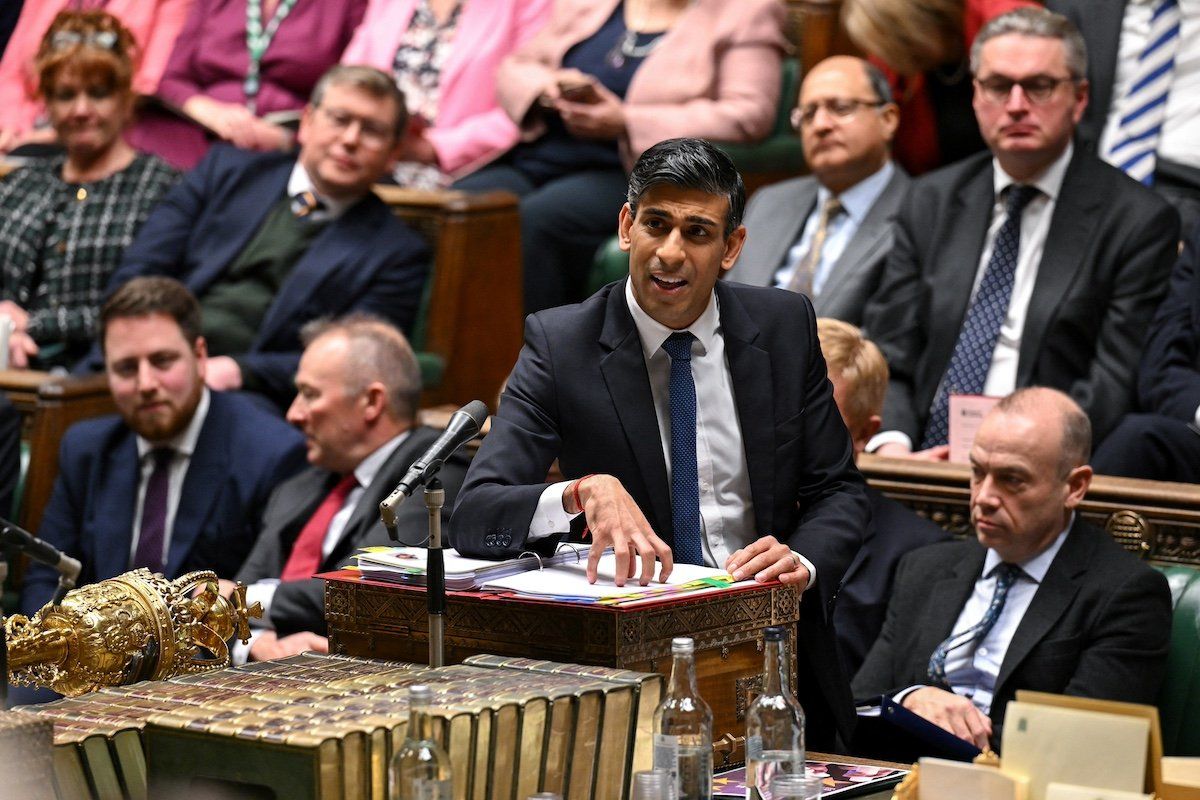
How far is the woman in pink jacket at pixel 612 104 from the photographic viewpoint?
5.38 meters

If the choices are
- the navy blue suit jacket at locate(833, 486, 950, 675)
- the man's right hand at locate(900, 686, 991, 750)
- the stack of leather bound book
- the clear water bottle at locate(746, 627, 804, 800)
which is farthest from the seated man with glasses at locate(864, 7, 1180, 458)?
the stack of leather bound book

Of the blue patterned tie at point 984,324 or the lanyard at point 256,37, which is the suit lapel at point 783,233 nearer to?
the blue patterned tie at point 984,324

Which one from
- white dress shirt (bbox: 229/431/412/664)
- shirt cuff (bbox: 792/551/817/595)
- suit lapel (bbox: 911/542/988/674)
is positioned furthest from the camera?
white dress shirt (bbox: 229/431/412/664)

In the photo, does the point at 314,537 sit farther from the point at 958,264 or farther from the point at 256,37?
the point at 256,37

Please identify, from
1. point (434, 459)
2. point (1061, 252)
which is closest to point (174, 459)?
point (1061, 252)

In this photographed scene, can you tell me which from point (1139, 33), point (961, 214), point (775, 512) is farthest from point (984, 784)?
point (1139, 33)

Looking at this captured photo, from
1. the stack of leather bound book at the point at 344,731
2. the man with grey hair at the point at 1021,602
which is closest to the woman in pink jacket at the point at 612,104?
the man with grey hair at the point at 1021,602

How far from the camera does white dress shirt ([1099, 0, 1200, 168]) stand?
15.1 ft

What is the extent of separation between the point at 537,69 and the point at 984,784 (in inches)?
158

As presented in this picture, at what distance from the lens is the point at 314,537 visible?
408 centimetres

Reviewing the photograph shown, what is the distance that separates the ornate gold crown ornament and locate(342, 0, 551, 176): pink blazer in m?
3.50

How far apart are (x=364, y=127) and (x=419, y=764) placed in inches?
141

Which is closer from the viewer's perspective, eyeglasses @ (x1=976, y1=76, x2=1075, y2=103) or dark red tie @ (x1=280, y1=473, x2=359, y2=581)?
dark red tie @ (x1=280, y1=473, x2=359, y2=581)

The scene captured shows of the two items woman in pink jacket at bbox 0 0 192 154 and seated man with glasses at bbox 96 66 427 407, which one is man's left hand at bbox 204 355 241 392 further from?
woman in pink jacket at bbox 0 0 192 154
